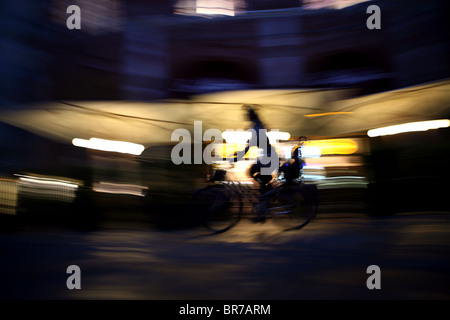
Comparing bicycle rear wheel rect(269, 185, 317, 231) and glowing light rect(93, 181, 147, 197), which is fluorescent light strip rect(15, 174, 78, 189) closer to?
glowing light rect(93, 181, 147, 197)

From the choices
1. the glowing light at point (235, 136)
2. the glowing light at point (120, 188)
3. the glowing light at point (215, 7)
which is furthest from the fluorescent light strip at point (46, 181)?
the glowing light at point (215, 7)

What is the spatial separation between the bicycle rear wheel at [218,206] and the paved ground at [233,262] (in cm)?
20

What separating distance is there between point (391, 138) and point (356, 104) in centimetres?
136

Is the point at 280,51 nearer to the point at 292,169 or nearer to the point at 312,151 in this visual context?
the point at 312,151

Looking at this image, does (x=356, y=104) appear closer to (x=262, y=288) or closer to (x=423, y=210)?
(x=423, y=210)

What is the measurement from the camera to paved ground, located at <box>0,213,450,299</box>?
258 cm

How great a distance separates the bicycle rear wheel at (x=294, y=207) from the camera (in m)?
5.02

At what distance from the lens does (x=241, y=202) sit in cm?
493

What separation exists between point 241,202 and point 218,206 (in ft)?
1.10

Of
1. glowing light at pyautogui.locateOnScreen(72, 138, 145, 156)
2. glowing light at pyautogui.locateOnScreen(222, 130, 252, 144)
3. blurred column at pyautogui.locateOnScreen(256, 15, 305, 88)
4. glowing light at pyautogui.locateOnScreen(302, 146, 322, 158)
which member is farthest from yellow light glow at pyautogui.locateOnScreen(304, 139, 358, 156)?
glowing light at pyautogui.locateOnScreen(72, 138, 145, 156)

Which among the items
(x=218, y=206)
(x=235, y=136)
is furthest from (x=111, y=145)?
(x=218, y=206)

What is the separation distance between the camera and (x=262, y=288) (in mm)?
2646

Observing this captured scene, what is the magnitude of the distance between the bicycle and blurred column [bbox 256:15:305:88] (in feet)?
13.3
